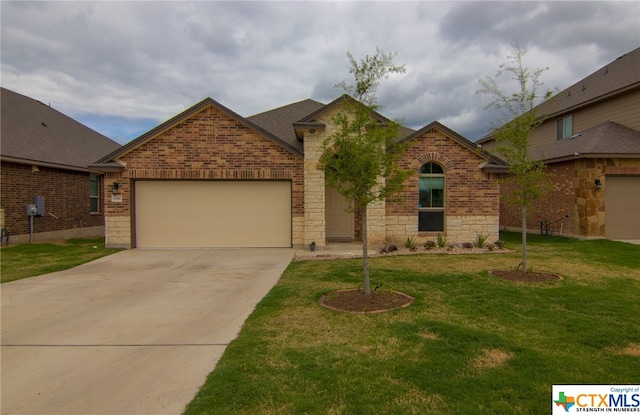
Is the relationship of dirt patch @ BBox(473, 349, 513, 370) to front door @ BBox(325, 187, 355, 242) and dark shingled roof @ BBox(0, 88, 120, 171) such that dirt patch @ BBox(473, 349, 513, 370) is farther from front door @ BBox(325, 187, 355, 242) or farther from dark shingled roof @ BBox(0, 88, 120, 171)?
dark shingled roof @ BBox(0, 88, 120, 171)

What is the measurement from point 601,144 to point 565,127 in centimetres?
Answer: 565

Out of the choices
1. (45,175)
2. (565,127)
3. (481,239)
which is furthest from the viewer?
(565,127)

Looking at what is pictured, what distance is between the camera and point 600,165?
1508 cm

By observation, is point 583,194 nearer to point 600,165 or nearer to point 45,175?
point 600,165

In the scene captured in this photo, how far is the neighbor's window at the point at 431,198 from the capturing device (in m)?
13.7

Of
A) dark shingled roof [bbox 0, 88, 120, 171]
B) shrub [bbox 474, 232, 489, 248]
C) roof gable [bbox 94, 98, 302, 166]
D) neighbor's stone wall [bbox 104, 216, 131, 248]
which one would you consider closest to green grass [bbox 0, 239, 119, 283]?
neighbor's stone wall [bbox 104, 216, 131, 248]

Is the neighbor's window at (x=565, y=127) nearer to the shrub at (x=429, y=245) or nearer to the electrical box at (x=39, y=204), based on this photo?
the shrub at (x=429, y=245)

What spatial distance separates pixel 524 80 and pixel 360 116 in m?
4.54

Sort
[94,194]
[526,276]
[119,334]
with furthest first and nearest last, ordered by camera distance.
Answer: [94,194] < [526,276] < [119,334]

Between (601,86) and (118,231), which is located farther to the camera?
(601,86)

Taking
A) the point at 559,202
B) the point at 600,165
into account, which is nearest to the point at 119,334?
the point at 600,165

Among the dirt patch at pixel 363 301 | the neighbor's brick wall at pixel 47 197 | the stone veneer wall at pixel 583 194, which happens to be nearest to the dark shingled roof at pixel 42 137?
the neighbor's brick wall at pixel 47 197

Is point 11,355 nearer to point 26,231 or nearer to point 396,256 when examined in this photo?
point 396,256

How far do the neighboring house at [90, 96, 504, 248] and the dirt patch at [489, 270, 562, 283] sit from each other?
196 inches
